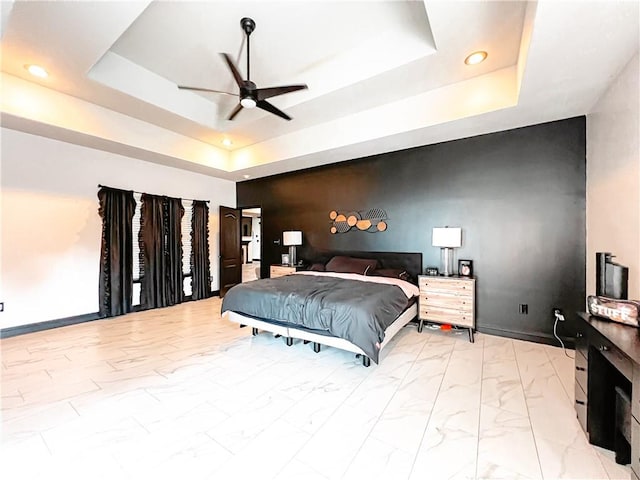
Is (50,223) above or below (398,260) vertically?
above

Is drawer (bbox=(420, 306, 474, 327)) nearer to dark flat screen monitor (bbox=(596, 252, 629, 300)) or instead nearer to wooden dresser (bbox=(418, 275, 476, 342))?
wooden dresser (bbox=(418, 275, 476, 342))

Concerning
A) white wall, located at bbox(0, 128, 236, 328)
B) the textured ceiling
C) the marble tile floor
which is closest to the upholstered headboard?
the marble tile floor

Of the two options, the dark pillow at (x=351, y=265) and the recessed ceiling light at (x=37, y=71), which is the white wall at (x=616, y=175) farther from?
the recessed ceiling light at (x=37, y=71)

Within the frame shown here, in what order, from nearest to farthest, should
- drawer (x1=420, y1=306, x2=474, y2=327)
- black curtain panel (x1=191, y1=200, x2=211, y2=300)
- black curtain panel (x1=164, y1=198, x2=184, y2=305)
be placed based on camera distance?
1. drawer (x1=420, y1=306, x2=474, y2=327)
2. black curtain panel (x1=164, y1=198, x2=184, y2=305)
3. black curtain panel (x1=191, y1=200, x2=211, y2=300)

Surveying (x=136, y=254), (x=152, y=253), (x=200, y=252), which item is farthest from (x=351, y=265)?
(x=136, y=254)

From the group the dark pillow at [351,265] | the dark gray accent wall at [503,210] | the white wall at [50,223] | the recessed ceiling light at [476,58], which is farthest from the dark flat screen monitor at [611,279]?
the white wall at [50,223]

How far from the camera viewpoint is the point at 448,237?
3.66 m

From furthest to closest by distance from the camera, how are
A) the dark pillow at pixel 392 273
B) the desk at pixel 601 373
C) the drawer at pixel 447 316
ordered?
the dark pillow at pixel 392 273, the drawer at pixel 447 316, the desk at pixel 601 373

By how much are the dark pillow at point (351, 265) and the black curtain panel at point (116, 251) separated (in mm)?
3444

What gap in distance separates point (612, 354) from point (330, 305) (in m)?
1.99

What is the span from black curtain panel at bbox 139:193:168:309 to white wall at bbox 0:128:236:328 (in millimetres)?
488

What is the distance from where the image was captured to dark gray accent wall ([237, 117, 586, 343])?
3229 mm

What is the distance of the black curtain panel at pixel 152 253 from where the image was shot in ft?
16.2

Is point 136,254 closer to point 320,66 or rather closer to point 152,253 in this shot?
point 152,253
